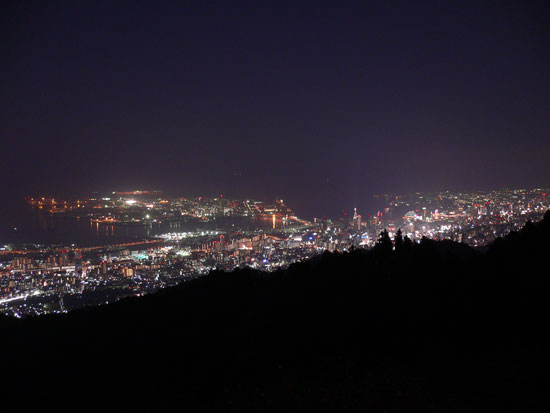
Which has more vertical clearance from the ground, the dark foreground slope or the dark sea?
the dark foreground slope

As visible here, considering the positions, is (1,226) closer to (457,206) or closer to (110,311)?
(110,311)

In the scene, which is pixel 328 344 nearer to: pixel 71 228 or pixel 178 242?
pixel 178 242

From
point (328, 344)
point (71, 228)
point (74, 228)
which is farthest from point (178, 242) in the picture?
point (328, 344)

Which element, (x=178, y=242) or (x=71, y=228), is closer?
(x=178, y=242)

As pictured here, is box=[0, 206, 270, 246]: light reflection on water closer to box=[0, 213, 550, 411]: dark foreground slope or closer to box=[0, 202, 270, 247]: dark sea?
box=[0, 202, 270, 247]: dark sea

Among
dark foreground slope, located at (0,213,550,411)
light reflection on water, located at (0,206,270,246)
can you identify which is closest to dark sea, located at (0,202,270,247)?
light reflection on water, located at (0,206,270,246)

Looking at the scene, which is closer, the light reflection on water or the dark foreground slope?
the dark foreground slope

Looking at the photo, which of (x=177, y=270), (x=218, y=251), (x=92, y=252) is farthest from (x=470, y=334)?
(x=92, y=252)

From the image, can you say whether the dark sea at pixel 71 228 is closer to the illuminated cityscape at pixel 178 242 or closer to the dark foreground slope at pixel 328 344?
the illuminated cityscape at pixel 178 242
